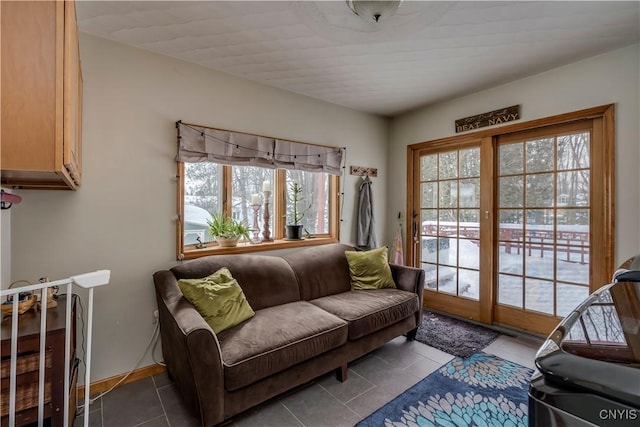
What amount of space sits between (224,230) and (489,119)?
297cm

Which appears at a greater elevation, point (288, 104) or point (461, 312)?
point (288, 104)

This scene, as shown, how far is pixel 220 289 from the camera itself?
197cm

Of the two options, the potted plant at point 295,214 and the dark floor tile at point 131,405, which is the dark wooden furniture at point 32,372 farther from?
the potted plant at point 295,214

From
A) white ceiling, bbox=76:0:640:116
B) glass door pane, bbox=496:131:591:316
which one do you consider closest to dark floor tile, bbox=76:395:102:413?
white ceiling, bbox=76:0:640:116

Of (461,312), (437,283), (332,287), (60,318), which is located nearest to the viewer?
(60,318)

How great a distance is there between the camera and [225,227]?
103 inches

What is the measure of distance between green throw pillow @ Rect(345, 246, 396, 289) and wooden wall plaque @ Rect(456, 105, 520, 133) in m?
1.72

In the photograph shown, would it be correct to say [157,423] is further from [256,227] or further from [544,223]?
[544,223]

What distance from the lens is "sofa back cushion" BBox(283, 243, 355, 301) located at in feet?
8.78

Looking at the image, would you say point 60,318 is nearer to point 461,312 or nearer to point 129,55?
point 129,55

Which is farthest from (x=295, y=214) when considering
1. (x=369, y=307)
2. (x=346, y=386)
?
(x=346, y=386)

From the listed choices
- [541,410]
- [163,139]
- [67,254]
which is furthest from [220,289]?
[541,410]

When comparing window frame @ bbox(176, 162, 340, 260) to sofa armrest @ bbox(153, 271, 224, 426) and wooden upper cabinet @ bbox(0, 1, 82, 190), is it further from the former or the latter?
wooden upper cabinet @ bbox(0, 1, 82, 190)

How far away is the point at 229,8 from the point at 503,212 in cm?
313
